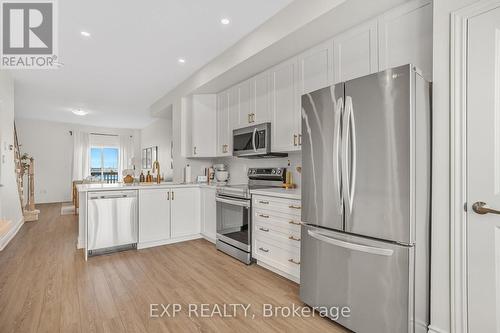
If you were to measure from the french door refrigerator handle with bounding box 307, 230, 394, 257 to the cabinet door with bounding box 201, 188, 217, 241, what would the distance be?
205cm

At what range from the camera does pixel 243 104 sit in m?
3.73

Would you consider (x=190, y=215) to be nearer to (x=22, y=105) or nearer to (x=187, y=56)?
(x=187, y=56)

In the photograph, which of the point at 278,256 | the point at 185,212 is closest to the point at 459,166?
the point at 278,256

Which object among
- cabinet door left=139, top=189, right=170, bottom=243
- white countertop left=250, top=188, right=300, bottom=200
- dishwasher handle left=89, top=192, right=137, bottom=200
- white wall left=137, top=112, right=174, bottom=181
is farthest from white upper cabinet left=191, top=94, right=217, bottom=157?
white wall left=137, top=112, right=174, bottom=181

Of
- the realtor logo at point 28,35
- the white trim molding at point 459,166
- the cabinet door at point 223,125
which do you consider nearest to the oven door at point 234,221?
the cabinet door at point 223,125

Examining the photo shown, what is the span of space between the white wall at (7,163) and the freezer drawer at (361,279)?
4.15m

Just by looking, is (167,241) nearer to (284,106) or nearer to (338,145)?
(284,106)

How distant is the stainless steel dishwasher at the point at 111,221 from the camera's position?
3.29 metres

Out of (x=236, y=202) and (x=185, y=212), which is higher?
(x=236, y=202)

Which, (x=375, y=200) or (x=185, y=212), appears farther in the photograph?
(x=185, y=212)

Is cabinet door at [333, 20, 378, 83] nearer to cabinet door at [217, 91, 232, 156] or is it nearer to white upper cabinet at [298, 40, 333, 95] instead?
white upper cabinet at [298, 40, 333, 95]

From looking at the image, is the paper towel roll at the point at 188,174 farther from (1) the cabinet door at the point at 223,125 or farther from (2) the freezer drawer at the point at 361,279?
(2) the freezer drawer at the point at 361,279

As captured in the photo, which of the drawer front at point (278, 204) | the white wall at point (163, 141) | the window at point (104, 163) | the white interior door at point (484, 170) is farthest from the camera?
the window at point (104, 163)

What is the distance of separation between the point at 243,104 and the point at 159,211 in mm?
2002
